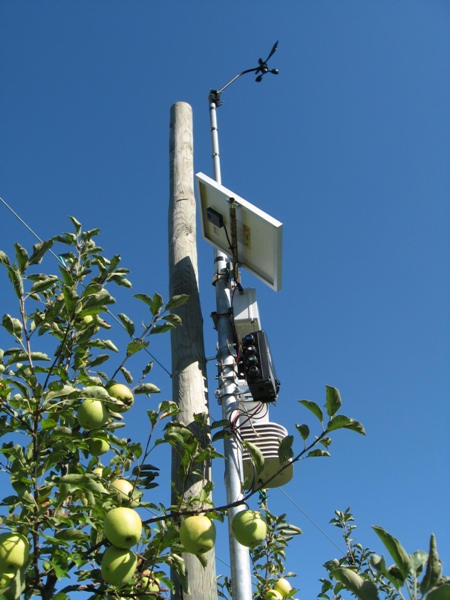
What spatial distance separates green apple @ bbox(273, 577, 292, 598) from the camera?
11.2ft

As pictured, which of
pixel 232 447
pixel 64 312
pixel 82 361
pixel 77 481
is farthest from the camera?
pixel 232 447

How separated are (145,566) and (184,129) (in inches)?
106

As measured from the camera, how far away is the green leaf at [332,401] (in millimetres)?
1934

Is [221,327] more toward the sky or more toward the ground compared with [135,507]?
more toward the sky

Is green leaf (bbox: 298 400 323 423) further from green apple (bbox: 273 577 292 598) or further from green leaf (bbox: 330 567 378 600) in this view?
green apple (bbox: 273 577 292 598)

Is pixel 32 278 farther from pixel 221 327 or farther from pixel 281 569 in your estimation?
pixel 281 569

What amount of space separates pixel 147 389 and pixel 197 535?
2.08 ft

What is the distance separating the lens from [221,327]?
128 inches

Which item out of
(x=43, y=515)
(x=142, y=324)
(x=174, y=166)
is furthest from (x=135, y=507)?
(x=174, y=166)

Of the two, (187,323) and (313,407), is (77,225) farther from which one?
(313,407)

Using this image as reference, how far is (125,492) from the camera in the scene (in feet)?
6.94

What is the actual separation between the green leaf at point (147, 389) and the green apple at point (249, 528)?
599mm

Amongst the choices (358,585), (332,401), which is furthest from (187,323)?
(358,585)

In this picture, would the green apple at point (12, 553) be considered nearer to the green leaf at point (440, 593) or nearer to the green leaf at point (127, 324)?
the green leaf at point (127, 324)
